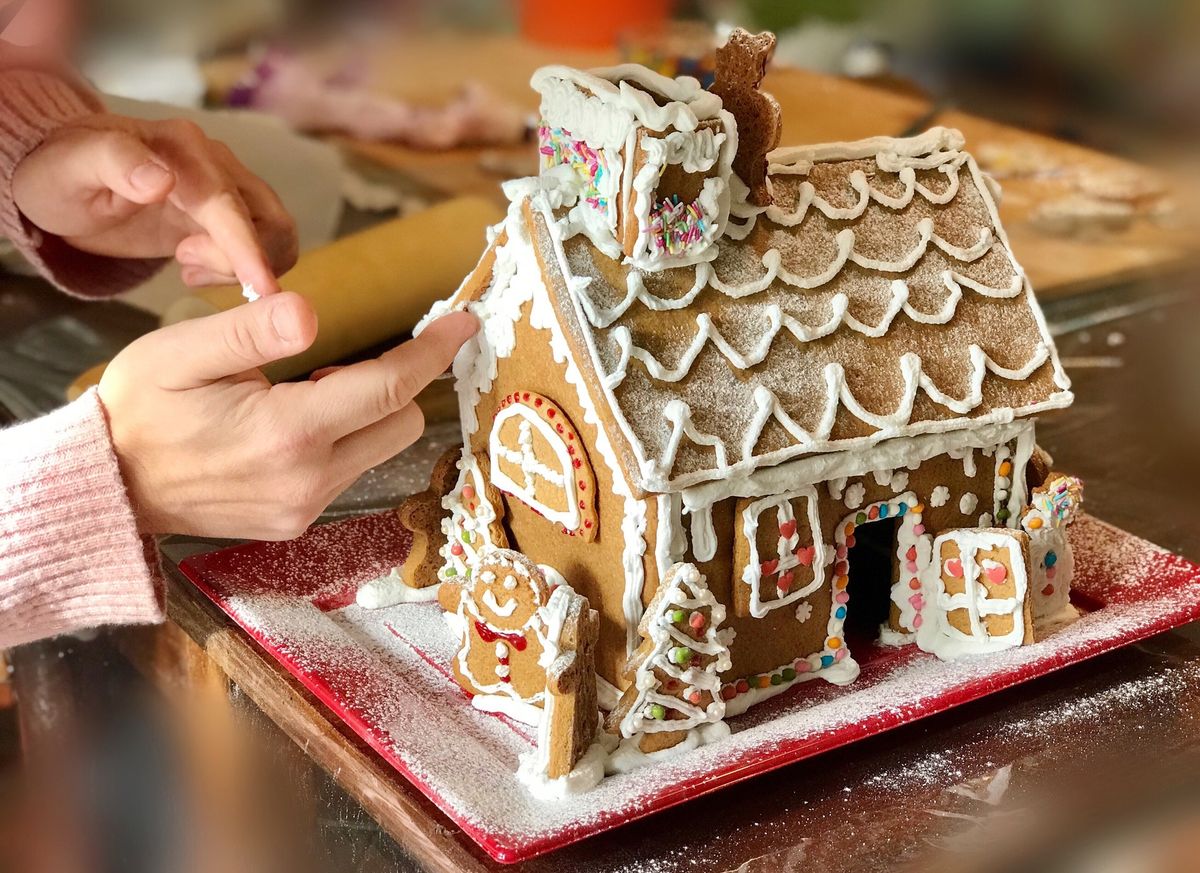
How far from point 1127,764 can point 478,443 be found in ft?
2.16

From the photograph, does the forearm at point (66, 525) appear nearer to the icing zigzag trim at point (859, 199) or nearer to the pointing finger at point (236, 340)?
the pointing finger at point (236, 340)

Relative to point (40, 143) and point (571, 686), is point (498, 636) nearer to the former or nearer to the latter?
point (571, 686)

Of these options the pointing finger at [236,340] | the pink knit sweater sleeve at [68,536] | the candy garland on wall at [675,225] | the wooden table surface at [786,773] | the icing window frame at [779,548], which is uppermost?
the candy garland on wall at [675,225]

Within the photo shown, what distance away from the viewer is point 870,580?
1517 millimetres

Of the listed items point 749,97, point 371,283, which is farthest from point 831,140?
point 749,97

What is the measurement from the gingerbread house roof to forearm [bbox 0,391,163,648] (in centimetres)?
39

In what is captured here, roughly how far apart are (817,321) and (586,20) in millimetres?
1703

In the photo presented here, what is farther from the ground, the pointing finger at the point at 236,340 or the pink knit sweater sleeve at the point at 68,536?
the pointing finger at the point at 236,340

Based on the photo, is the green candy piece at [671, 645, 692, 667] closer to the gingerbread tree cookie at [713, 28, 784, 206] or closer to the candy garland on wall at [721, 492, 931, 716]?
the candy garland on wall at [721, 492, 931, 716]

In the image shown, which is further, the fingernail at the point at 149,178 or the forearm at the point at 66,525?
the fingernail at the point at 149,178

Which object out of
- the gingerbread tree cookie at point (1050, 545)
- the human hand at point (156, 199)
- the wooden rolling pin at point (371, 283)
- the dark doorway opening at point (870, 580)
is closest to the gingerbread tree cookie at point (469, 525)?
the human hand at point (156, 199)

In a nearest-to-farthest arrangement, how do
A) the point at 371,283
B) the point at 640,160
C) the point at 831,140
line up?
the point at 640,160, the point at 371,283, the point at 831,140

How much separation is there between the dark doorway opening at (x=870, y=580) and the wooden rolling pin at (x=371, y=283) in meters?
0.88

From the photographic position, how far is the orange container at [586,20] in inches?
108
